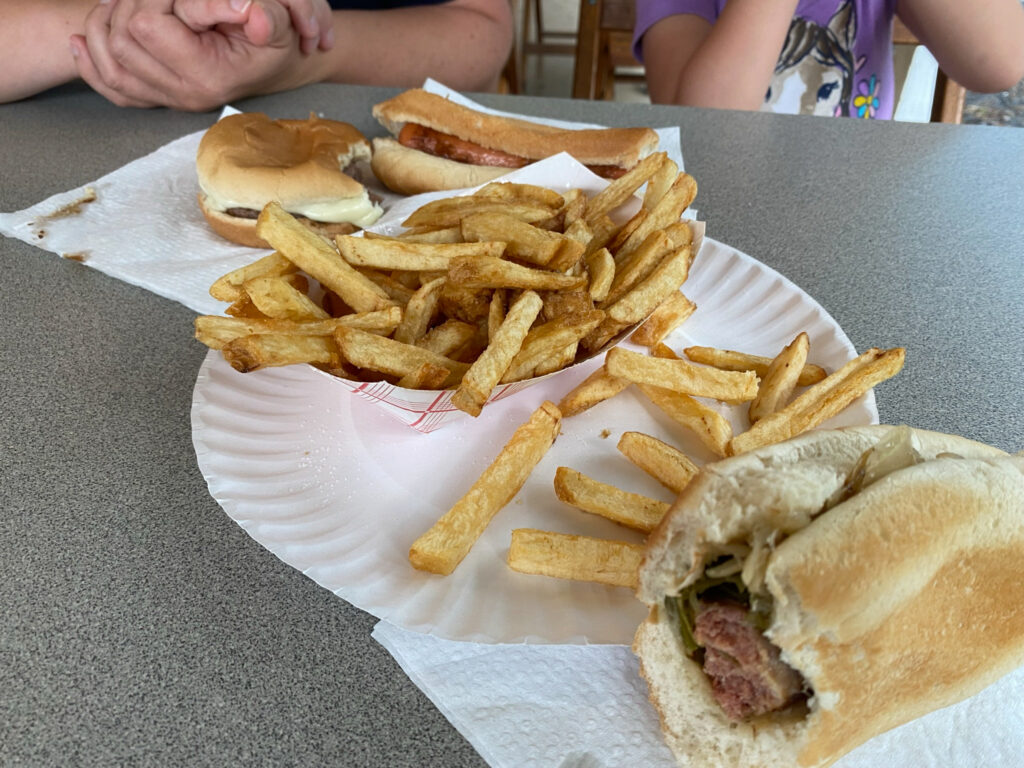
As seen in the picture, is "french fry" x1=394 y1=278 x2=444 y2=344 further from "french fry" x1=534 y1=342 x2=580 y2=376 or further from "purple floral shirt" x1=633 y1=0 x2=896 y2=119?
"purple floral shirt" x1=633 y1=0 x2=896 y2=119

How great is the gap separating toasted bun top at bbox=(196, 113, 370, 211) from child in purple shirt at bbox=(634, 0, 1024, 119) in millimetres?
1461

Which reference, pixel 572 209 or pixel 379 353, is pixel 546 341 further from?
pixel 572 209

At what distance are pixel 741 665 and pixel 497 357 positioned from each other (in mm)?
549

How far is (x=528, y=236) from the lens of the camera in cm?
132

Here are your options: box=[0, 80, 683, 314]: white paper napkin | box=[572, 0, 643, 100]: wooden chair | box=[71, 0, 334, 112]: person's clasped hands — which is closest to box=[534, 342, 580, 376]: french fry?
box=[0, 80, 683, 314]: white paper napkin

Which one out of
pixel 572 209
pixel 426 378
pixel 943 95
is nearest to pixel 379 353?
pixel 426 378

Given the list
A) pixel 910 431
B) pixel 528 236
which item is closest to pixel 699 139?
pixel 528 236

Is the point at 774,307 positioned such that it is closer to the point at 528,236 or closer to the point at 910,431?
the point at 528,236

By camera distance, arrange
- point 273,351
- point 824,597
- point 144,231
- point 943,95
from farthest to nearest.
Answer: point 943,95
point 144,231
point 273,351
point 824,597

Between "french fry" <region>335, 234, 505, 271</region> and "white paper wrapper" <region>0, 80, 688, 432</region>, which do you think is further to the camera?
"white paper wrapper" <region>0, 80, 688, 432</region>

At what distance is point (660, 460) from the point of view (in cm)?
109

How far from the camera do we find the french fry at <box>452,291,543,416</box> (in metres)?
1.04

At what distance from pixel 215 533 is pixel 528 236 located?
73cm

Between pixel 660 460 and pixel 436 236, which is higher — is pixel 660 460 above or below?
below
